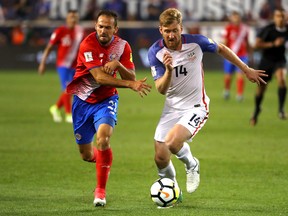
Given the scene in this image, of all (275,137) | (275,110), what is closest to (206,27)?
(275,110)

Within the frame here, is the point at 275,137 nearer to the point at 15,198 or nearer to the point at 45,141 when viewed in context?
the point at 45,141

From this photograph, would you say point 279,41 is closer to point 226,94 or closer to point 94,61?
point 226,94

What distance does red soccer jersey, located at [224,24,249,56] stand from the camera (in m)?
24.6

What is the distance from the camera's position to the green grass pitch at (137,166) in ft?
30.0

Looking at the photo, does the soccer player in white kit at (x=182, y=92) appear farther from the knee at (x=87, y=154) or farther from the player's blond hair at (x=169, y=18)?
the knee at (x=87, y=154)

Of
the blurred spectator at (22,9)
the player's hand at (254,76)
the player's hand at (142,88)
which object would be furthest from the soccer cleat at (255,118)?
the blurred spectator at (22,9)

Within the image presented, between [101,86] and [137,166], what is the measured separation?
2983 millimetres

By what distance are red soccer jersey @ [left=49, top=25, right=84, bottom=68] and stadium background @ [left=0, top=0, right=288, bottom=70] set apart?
14.0 metres

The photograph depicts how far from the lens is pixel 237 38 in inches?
973

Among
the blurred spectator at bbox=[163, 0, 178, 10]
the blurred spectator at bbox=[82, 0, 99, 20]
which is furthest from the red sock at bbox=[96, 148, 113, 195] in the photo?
the blurred spectator at bbox=[163, 0, 178, 10]

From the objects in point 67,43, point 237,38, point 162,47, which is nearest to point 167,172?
point 162,47

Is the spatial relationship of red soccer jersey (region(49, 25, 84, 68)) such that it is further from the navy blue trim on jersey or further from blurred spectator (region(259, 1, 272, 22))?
blurred spectator (region(259, 1, 272, 22))

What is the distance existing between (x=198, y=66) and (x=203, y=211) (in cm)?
176

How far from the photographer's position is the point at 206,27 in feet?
111
